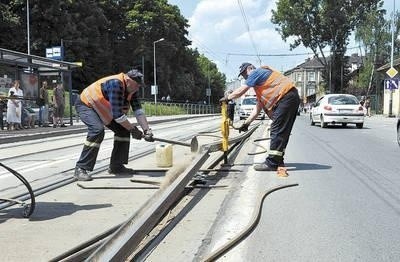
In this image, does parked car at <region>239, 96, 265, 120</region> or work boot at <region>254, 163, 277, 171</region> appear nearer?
work boot at <region>254, 163, 277, 171</region>

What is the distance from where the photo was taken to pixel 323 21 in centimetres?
6375

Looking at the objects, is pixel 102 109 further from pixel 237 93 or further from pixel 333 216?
pixel 333 216

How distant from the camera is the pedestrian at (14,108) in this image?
2069cm

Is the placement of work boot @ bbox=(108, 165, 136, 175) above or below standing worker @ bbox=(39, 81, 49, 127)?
below

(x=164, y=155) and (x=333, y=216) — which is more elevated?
(x=164, y=155)

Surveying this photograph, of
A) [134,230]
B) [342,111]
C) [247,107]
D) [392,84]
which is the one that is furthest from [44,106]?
[392,84]

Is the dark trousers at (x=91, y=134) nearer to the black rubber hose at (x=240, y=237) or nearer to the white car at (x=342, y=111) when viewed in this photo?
the black rubber hose at (x=240, y=237)

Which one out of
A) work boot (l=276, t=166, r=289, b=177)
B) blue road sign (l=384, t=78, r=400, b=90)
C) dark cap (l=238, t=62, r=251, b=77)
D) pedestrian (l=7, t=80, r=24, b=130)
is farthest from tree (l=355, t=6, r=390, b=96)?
work boot (l=276, t=166, r=289, b=177)

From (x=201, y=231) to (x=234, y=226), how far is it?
370 mm

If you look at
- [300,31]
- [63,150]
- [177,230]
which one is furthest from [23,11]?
[177,230]

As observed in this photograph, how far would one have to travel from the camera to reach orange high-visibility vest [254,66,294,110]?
9156 mm

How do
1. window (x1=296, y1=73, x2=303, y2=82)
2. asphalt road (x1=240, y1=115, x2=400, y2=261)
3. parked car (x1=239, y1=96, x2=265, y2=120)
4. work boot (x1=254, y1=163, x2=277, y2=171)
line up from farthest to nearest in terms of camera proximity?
1. window (x1=296, y1=73, x2=303, y2=82)
2. parked car (x1=239, y1=96, x2=265, y2=120)
3. work boot (x1=254, y1=163, x2=277, y2=171)
4. asphalt road (x1=240, y1=115, x2=400, y2=261)

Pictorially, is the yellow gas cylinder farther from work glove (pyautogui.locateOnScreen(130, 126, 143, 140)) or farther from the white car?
the white car

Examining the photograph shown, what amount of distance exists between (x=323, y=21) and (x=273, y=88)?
57156mm
